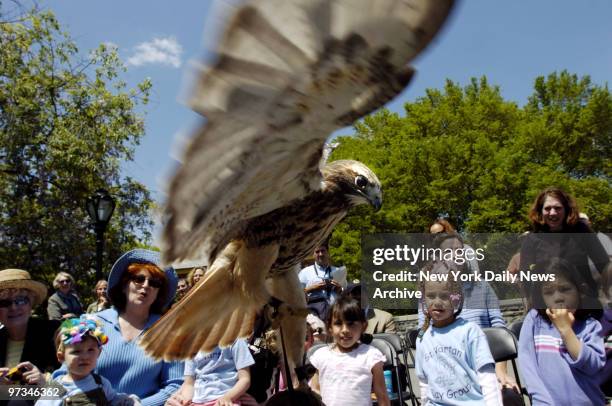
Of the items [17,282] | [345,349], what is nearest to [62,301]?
[17,282]

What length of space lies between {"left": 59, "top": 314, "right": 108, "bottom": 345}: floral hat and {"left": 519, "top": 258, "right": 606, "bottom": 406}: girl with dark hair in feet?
8.59

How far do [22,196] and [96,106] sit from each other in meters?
3.28

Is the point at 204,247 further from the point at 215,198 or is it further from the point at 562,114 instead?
the point at 562,114

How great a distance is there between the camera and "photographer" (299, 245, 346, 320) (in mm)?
4629

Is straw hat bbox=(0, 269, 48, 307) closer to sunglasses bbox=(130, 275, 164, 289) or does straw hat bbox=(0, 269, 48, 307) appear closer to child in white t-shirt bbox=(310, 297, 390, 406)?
sunglasses bbox=(130, 275, 164, 289)

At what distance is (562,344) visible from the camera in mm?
3158

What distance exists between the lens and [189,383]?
321 cm

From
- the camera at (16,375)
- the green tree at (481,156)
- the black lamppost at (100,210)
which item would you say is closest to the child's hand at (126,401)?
the camera at (16,375)

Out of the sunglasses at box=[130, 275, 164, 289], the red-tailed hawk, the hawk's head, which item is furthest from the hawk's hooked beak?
the sunglasses at box=[130, 275, 164, 289]

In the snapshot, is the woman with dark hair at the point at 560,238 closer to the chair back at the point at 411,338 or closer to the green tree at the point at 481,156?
the chair back at the point at 411,338

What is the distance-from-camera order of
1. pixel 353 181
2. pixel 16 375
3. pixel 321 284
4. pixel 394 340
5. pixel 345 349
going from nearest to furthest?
pixel 353 181 → pixel 16 375 → pixel 345 349 → pixel 321 284 → pixel 394 340

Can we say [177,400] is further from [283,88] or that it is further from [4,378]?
[283,88]

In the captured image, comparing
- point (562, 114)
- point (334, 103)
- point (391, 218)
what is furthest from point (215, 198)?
point (562, 114)

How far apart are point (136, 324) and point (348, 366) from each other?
1.42 metres
